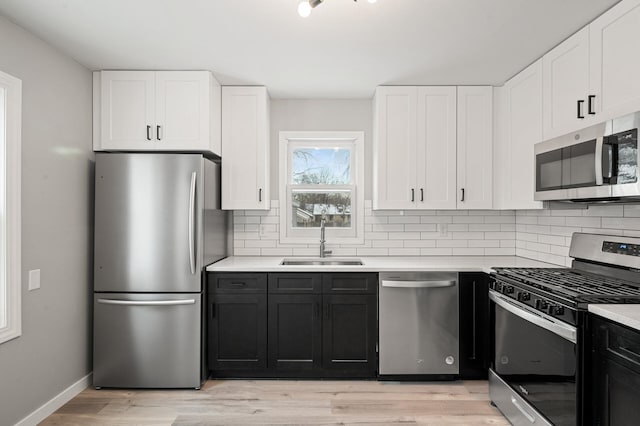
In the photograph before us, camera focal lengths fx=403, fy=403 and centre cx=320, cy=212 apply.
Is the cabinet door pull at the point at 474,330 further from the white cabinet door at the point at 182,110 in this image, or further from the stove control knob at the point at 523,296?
the white cabinet door at the point at 182,110

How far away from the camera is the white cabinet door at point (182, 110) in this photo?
3.19 meters

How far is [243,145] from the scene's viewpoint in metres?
3.51

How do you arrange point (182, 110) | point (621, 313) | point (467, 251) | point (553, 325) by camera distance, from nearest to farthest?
point (621, 313) → point (553, 325) → point (182, 110) → point (467, 251)

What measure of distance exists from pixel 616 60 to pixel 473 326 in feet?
6.57

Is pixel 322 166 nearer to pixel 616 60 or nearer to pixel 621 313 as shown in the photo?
pixel 616 60

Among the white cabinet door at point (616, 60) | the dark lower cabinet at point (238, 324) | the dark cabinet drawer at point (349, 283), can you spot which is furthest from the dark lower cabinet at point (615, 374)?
the dark lower cabinet at point (238, 324)

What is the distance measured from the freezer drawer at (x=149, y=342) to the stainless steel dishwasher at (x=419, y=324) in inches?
56.8

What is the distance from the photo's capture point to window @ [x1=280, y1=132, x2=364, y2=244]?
12.9 ft

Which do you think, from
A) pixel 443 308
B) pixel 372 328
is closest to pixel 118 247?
pixel 372 328

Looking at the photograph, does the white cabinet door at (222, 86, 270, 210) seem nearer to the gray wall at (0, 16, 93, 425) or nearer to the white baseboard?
the gray wall at (0, 16, 93, 425)

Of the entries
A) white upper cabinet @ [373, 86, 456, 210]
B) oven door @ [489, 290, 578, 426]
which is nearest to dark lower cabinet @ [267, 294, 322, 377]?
white upper cabinet @ [373, 86, 456, 210]

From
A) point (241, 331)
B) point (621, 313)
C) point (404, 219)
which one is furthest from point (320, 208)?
point (621, 313)

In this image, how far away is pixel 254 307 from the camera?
3.16 m

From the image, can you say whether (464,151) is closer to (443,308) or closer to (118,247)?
(443,308)
